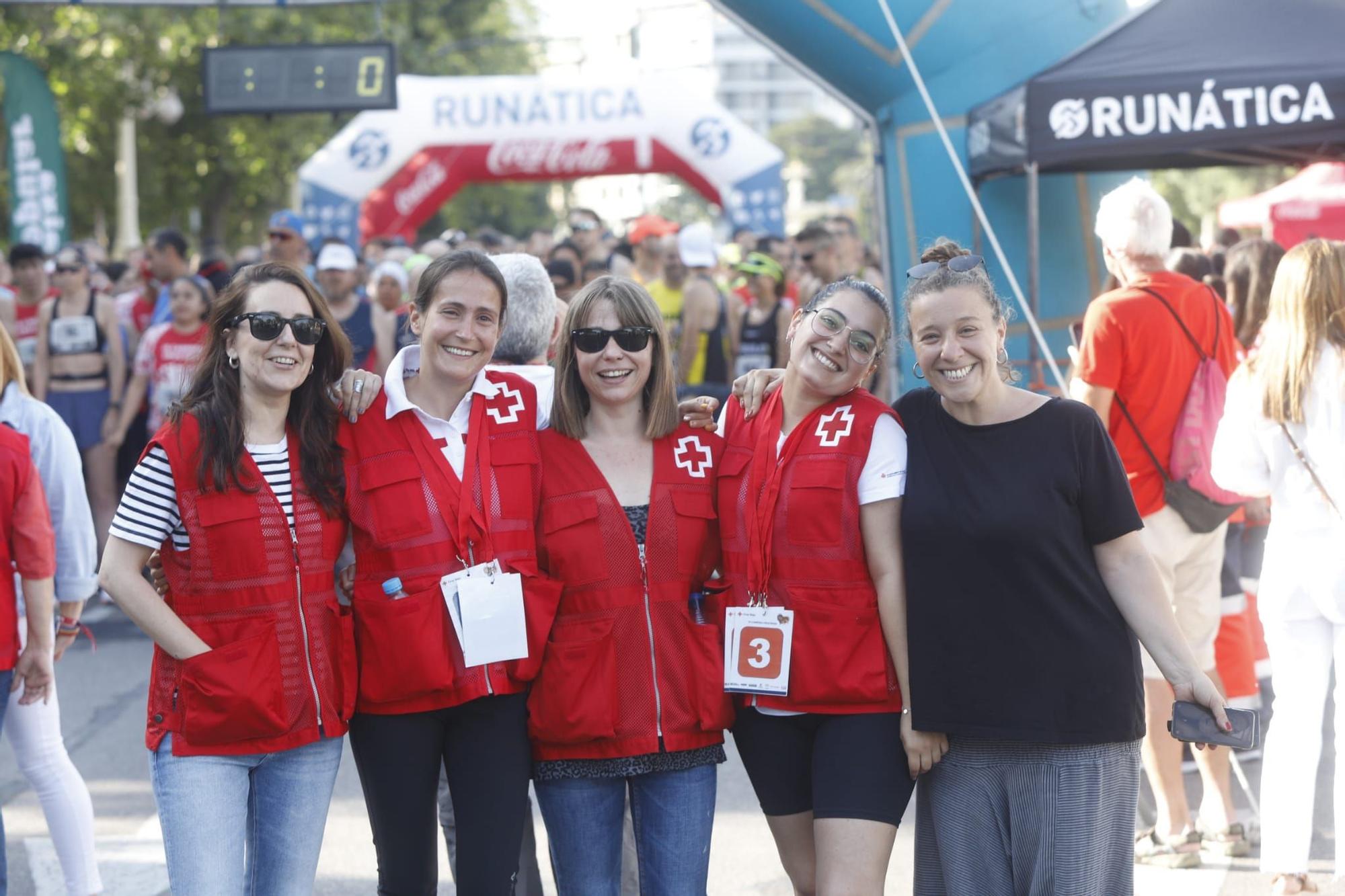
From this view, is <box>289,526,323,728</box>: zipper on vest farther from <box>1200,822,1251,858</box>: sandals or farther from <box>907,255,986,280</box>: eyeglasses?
<box>1200,822,1251,858</box>: sandals

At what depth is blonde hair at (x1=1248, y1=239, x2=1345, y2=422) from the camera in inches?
162

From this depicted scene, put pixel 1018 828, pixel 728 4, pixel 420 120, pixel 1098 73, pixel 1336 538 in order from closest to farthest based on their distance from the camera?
pixel 1018 828
pixel 1336 538
pixel 1098 73
pixel 728 4
pixel 420 120

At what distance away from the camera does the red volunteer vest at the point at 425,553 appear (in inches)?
124

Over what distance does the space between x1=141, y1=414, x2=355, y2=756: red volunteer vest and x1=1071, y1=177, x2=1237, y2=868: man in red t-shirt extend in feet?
8.85

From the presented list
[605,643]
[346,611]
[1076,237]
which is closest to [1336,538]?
[605,643]

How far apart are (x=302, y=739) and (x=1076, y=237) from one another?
6.79 metres

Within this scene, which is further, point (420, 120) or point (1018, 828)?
point (420, 120)

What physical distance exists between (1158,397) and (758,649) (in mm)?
2210

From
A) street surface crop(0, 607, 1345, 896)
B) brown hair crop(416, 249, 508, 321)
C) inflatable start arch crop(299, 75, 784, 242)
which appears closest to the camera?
brown hair crop(416, 249, 508, 321)

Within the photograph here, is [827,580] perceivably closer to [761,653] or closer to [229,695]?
[761,653]

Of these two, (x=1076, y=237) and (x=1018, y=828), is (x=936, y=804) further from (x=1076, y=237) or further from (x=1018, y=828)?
(x=1076, y=237)

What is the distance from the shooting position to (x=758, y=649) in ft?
10.4

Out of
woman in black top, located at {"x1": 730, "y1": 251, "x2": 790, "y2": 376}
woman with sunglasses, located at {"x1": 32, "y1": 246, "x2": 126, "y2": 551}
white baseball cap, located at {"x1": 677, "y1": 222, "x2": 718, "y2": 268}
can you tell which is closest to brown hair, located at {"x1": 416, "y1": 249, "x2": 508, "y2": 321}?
woman in black top, located at {"x1": 730, "y1": 251, "x2": 790, "y2": 376}

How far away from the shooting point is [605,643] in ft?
10.4
